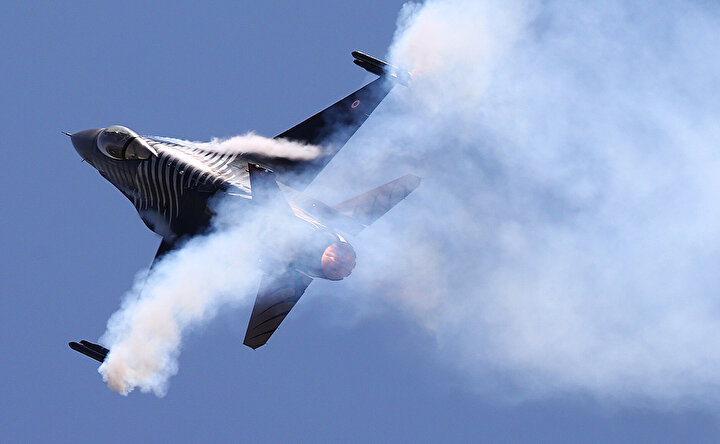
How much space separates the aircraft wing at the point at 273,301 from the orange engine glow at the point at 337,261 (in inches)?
43.0

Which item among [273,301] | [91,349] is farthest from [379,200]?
[91,349]

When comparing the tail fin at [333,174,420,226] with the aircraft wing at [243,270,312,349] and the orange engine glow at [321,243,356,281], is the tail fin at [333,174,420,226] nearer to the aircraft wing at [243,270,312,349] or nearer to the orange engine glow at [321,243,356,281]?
the orange engine glow at [321,243,356,281]

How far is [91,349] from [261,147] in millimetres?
7873

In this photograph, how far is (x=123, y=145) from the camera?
35312 millimetres

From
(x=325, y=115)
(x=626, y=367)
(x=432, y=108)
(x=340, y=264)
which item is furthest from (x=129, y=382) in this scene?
(x=626, y=367)

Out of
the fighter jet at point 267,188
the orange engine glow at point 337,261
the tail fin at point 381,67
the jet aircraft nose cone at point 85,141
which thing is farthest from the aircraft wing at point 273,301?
the jet aircraft nose cone at point 85,141

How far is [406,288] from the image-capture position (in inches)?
1345

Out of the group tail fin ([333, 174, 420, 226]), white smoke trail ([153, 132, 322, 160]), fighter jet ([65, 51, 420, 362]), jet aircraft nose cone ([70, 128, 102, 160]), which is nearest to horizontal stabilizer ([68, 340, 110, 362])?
fighter jet ([65, 51, 420, 362])

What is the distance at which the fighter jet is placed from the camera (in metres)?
30.2

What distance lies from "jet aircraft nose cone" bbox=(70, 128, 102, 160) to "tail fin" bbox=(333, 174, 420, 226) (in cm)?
939

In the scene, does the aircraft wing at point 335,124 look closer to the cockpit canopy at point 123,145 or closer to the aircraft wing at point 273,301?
the cockpit canopy at point 123,145

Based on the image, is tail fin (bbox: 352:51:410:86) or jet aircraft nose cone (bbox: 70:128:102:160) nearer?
tail fin (bbox: 352:51:410:86)

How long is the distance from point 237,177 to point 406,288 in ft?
19.4

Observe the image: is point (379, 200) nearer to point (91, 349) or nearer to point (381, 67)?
point (381, 67)
